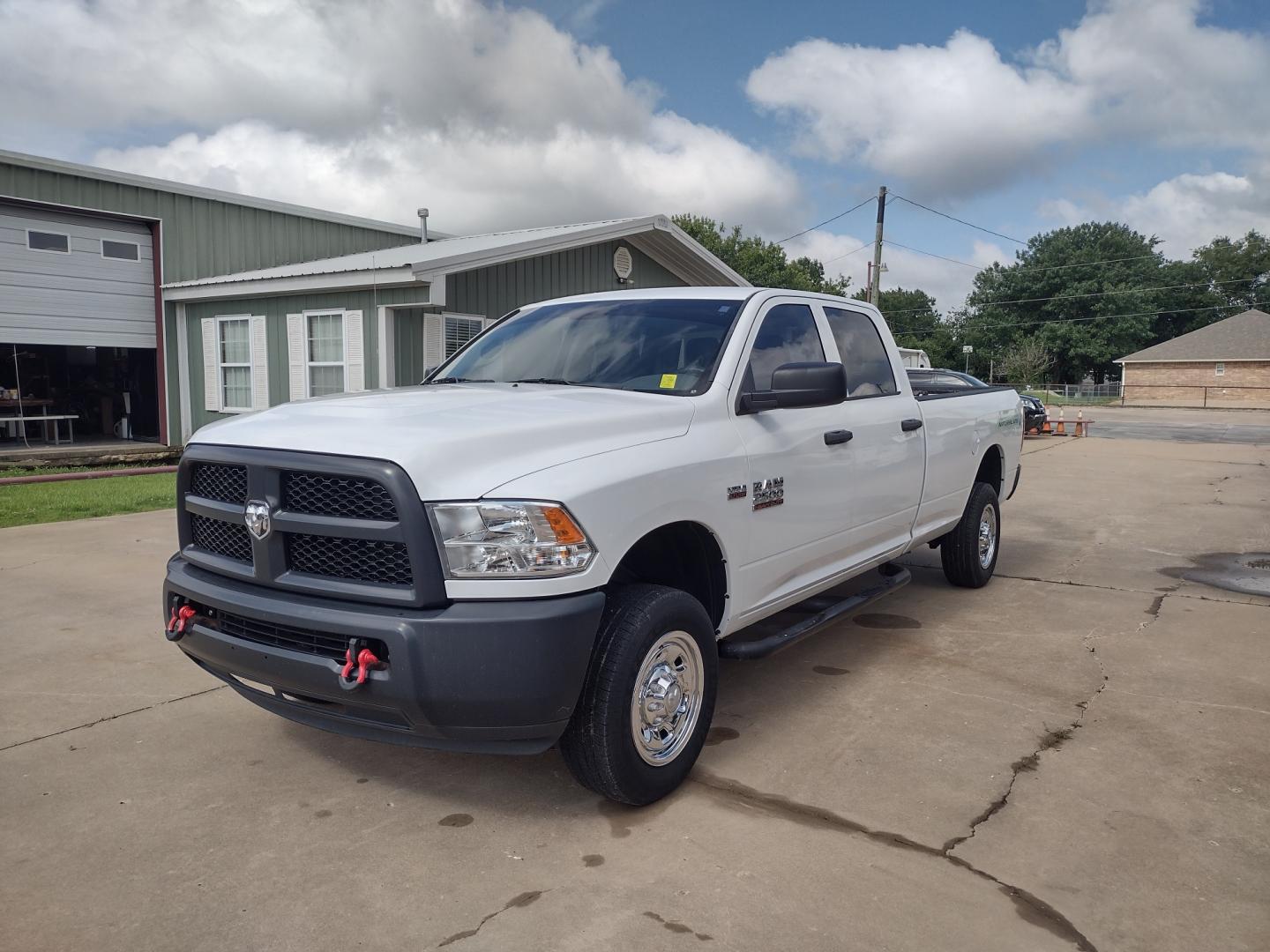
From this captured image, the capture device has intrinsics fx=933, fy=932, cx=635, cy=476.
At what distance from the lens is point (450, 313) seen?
14.3 metres

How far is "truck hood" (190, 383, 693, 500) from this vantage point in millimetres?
2906

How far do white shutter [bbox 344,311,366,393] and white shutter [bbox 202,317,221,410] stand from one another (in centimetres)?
358

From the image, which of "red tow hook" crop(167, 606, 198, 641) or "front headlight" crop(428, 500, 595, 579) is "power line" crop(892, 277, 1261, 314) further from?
"red tow hook" crop(167, 606, 198, 641)

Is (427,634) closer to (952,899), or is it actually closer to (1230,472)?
(952,899)

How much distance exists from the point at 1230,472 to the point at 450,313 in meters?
13.1

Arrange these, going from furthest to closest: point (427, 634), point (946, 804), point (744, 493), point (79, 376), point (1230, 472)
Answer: point (79, 376) < point (1230, 472) < point (744, 493) < point (946, 804) < point (427, 634)

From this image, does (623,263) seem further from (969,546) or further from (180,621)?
(180,621)

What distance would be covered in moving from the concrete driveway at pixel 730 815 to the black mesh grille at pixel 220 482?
3.71 ft

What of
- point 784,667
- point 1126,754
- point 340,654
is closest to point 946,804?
point 1126,754

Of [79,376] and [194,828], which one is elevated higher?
[79,376]

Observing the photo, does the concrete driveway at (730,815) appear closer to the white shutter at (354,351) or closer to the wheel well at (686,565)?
the wheel well at (686,565)

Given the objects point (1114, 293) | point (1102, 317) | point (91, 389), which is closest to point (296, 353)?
point (91, 389)

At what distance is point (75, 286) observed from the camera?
1628 centimetres

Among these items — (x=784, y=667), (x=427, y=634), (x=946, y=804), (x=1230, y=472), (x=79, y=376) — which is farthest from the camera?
(x=79, y=376)
